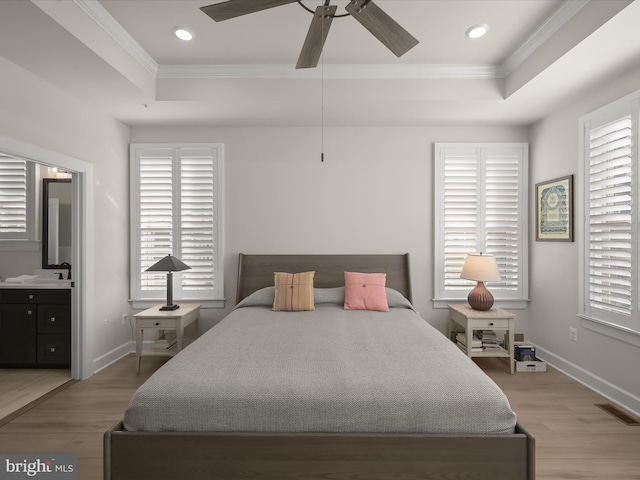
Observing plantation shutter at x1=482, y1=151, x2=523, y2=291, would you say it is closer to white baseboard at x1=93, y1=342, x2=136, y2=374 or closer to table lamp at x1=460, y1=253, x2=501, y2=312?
table lamp at x1=460, y1=253, x2=501, y2=312

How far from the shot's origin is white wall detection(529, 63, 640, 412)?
9.09 feet

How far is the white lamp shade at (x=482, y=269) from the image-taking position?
3.54 m

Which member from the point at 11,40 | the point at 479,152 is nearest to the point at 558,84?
the point at 479,152

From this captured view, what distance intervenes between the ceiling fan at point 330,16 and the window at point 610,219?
201 cm

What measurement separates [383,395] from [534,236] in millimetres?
3078

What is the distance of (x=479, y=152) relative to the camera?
3998 millimetres

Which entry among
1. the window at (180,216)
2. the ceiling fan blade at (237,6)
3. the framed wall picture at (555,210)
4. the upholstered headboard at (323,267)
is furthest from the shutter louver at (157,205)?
the framed wall picture at (555,210)

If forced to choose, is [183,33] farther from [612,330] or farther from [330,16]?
[612,330]

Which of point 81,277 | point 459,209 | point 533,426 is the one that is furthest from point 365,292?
point 81,277

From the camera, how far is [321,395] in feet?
5.48

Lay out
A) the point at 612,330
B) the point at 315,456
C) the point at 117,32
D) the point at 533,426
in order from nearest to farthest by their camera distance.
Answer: the point at 315,456 → the point at 533,426 → the point at 117,32 → the point at 612,330

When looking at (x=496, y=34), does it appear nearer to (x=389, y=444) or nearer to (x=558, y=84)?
(x=558, y=84)

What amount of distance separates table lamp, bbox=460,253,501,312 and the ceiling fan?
2.33 metres

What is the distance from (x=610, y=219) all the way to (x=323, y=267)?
2.49m
